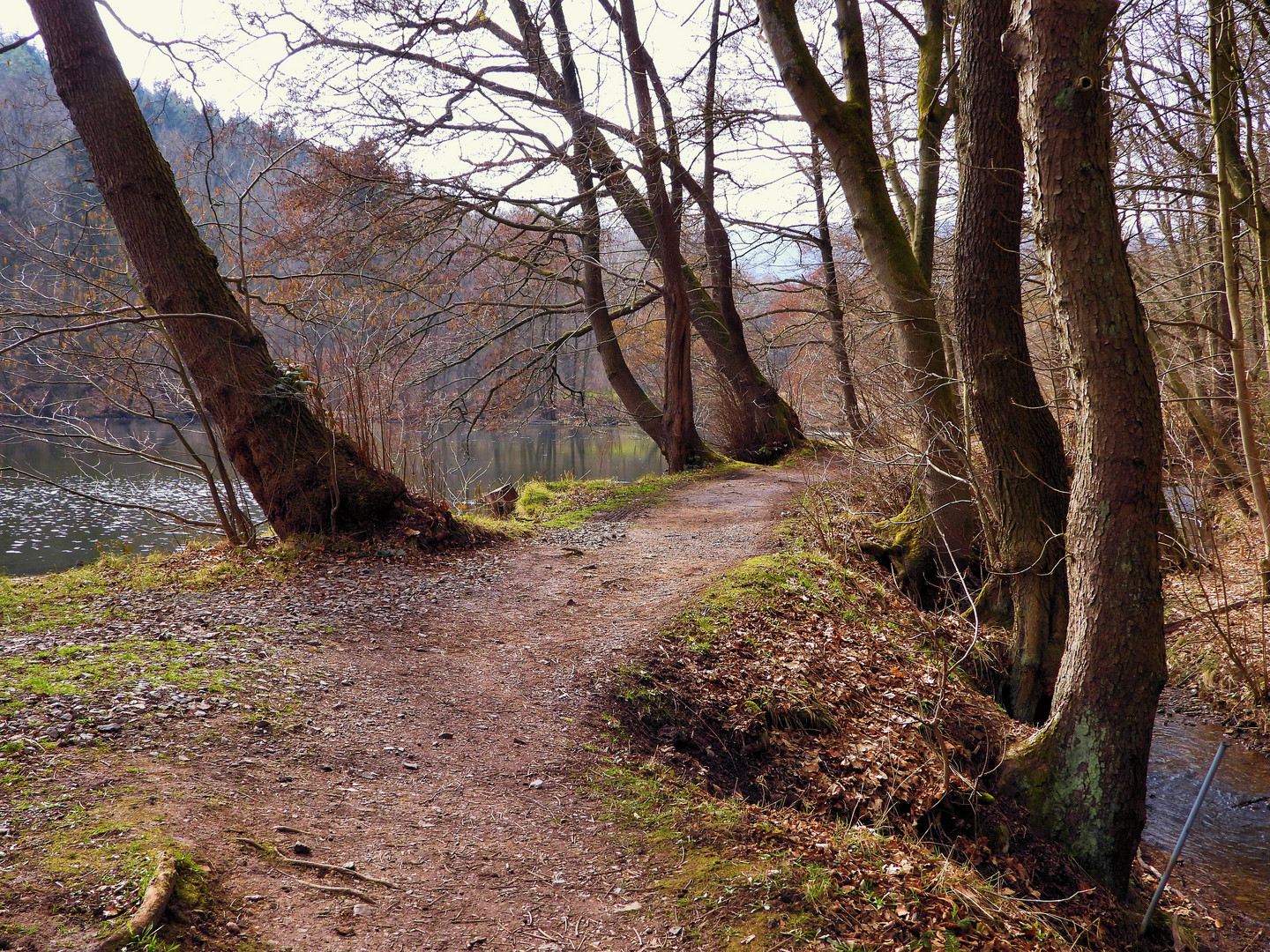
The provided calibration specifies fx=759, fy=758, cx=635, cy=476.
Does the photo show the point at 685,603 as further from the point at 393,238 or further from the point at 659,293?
the point at 659,293

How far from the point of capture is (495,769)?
140 inches

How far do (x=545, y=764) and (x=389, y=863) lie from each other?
1007mm

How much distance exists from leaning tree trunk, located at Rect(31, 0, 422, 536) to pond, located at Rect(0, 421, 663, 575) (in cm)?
127

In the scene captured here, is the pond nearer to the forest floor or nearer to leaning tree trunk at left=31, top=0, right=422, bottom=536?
leaning tree trunk at left=31, top=0, right=422, bottom=536

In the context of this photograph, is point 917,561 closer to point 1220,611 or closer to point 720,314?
point 1220,611

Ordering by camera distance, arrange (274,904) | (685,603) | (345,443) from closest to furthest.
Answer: (274,904) < (685,603) < (345,443)

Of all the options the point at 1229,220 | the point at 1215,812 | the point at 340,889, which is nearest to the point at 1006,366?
the point at 1229,220

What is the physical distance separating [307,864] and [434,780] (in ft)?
2.63

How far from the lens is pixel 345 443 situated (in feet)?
22.2

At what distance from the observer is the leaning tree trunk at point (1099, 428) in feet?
12.4

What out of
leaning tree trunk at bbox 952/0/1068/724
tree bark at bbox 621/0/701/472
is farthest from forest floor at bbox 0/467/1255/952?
tree bark at bbox 621/0/701/472

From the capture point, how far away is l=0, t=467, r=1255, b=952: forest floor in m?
2.53

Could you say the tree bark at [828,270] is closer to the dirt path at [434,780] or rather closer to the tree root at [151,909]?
the dirt path at [434,780]

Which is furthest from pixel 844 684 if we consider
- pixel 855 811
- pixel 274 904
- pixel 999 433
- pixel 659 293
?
pixel 659 293
